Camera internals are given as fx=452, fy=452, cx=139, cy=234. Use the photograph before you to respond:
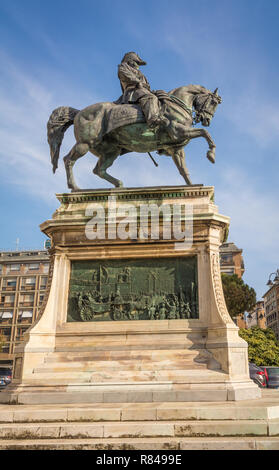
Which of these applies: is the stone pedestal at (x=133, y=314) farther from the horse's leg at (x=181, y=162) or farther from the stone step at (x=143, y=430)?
the stone step at (x=143, y=430)

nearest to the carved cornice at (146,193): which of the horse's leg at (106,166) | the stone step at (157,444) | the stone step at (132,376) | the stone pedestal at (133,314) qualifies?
the stone pedestal at (133,314)

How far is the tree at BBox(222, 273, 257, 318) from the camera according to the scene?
41.3m

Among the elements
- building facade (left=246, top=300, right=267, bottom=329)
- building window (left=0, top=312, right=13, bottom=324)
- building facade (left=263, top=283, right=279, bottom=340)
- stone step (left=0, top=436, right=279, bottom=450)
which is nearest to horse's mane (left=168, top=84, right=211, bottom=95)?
stone step (left=0, top=436, right=279, bottom=450)

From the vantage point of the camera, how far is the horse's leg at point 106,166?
43.5 feet

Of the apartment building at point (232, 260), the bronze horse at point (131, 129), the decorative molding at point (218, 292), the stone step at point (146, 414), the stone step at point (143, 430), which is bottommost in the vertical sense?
the stone step at point (143, 430)

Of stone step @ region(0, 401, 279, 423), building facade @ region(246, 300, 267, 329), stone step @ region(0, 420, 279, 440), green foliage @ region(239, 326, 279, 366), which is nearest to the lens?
stone step @ region(0, 420, 279, 440)

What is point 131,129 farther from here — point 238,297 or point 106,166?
point 238,297

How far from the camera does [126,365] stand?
385 inches

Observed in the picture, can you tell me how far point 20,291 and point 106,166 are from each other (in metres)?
68.5

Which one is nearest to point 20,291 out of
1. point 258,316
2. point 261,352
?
point 258,316

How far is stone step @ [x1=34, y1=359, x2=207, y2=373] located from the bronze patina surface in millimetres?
1233

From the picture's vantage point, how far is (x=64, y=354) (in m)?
10.3

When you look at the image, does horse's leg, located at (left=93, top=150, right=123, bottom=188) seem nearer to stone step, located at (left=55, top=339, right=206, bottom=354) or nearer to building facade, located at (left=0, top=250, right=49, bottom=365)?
stone step, located at (left=55, top=339, right=206, bottom=354)

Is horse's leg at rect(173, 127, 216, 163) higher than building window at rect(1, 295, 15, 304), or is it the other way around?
building window at rect(1, 295, 15, 304)
